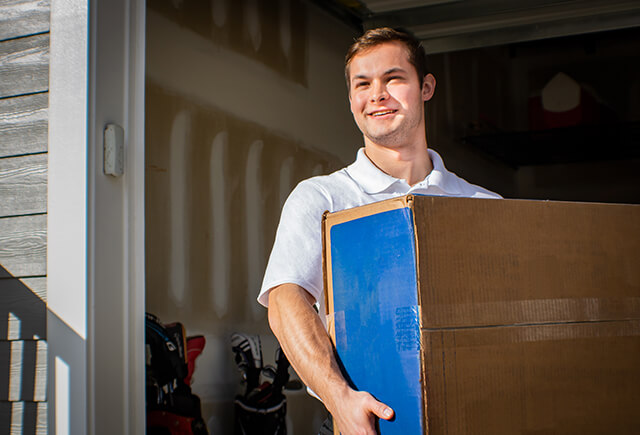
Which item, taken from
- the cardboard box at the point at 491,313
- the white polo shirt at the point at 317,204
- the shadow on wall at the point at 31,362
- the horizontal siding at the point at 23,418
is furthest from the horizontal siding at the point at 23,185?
the cardboard box at the point at 491,313

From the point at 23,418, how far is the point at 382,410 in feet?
3.19

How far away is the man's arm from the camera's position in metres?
0.96

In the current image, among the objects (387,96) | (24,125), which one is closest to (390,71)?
(387,96)

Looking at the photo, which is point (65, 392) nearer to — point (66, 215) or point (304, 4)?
point (66, 215)

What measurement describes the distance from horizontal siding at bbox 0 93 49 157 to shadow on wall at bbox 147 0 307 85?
905 mm

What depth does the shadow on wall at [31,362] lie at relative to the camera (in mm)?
1417

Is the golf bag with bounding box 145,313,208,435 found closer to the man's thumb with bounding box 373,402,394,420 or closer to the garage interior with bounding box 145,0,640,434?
the garage interior with bounding box 145,0,640,434

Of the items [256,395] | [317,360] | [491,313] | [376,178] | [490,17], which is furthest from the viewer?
[490,17]

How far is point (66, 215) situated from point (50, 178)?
10 centimetres

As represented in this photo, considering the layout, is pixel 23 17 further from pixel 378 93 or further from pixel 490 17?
pixel 490 17

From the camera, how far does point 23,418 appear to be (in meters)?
1.49

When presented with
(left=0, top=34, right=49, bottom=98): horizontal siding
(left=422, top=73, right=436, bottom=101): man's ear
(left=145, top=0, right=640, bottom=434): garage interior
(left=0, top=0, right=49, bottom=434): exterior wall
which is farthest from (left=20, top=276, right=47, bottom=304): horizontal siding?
(left=422, top=73, right=436, bottom=101): man's ear

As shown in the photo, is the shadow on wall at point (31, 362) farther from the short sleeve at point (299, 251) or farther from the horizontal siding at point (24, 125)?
the short sleeve at point (299, 251)

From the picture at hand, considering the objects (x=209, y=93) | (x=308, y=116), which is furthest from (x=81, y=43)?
(x=308, y=116)
